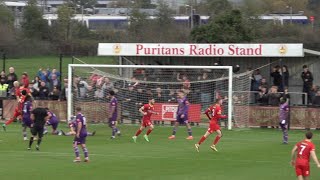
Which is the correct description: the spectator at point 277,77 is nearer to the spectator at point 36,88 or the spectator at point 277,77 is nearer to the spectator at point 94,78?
the spectator at point 94,78

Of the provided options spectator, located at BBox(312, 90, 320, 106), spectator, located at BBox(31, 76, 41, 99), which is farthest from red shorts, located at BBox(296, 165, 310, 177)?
spectator, located at BBox(31, 76, 41, 99)

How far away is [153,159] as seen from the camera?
2736 centimetres

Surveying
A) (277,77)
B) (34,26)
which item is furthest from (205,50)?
(34,26)

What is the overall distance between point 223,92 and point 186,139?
25.8ft

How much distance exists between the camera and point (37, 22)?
2921 inches

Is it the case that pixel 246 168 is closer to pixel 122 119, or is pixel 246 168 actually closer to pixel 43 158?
pixel 43 158

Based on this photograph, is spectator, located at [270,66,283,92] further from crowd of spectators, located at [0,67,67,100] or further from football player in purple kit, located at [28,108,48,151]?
football player in purple kit, located at [28,108,48,151]

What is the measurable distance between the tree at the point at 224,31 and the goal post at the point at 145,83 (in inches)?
604

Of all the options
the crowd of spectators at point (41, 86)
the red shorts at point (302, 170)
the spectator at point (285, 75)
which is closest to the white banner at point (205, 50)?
the spectator at point (285, 75)

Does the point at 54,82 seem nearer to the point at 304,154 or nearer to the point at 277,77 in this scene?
the point at 277,77

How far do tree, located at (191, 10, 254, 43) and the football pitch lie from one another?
2190 cm

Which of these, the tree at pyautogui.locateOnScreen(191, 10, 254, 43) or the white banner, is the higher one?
the tree at pyautogui.locateOnScreen(191, 10, 254, 43)

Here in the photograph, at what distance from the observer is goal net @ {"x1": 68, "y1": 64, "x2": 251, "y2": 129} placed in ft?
139

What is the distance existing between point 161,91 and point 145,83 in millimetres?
955
